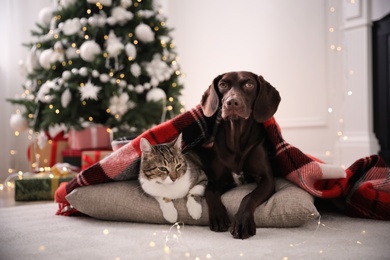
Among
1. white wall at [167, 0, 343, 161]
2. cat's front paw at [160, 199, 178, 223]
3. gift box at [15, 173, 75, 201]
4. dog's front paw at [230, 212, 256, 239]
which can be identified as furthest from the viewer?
white wall at [167, 0, 343, 161]

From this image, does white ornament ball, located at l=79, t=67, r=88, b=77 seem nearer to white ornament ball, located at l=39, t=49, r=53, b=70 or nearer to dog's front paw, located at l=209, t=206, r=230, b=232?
white ornament ball, located at l=39, t=49, r=53, b=70

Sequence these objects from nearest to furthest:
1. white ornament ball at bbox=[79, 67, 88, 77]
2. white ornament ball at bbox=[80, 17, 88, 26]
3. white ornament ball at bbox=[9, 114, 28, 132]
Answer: white ornament ball at bbox=[79, 67, 88, 77], white ornament ball at bbox=[80, 17, 88, 26], white ornament ball at bbox=[9, 114, 28, 132]

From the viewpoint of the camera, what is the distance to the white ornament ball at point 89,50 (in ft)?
10.3

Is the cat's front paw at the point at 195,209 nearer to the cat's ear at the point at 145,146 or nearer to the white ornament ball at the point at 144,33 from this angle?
the cat's ear at the point at 145,146

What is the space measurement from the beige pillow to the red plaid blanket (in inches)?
2.1

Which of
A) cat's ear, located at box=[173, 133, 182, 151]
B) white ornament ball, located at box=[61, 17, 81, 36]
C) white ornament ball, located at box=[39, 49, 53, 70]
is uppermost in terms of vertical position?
white ornament ball, located at box=[61, 17, 81, 36]

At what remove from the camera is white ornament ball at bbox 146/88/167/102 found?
335 centimetres

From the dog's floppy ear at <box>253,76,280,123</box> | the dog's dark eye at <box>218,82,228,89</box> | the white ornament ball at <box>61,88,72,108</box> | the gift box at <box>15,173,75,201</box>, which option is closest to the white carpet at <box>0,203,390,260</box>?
the dog's floppy ear at <box>253,76,280,123</box>

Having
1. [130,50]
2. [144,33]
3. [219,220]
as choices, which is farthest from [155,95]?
[219,220]

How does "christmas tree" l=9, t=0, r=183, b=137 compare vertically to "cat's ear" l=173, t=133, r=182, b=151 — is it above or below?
above

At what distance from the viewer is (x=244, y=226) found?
4.29ft

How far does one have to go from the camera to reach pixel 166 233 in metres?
→ 1.41

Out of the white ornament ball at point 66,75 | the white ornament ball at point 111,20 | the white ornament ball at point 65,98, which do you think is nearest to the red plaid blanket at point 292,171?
the white ornament ball at point 65,98

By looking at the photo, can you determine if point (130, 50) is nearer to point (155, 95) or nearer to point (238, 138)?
point (155, 95)
